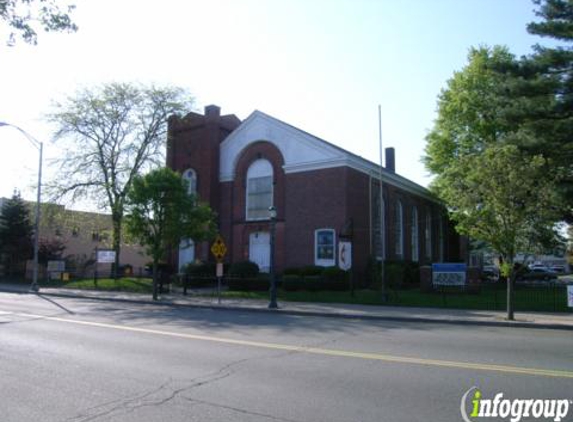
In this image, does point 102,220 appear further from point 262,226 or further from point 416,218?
point 416,218

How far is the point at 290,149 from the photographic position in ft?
114

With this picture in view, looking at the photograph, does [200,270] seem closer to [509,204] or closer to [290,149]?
[290,149]

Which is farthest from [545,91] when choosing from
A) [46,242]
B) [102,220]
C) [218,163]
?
[46,242]

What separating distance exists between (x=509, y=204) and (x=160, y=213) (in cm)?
1639

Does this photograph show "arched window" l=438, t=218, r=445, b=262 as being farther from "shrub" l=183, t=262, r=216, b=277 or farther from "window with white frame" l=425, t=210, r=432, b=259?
"shrub" l=183, t=262, r=216, b=277

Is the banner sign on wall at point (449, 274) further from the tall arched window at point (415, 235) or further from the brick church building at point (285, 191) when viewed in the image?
the tall arched window at point (415, 235)

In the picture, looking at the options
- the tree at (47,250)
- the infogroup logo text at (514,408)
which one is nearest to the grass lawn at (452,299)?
the infogroup logo text at (514,408)

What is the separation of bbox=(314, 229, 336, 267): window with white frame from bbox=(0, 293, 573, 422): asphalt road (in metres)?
18.2

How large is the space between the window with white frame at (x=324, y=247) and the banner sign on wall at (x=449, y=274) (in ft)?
19.8

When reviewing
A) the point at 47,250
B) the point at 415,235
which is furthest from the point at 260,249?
the point at 47,250

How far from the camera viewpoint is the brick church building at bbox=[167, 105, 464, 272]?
32812 millimetres

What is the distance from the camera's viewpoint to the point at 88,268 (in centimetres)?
5062

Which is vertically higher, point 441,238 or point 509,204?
point 441,238

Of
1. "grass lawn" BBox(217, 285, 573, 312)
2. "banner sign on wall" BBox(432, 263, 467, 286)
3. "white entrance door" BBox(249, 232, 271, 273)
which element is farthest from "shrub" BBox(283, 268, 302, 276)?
"banner sign on wall" BBox(432, 263, 467, 286)
